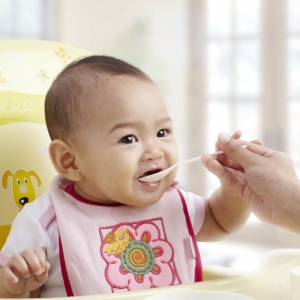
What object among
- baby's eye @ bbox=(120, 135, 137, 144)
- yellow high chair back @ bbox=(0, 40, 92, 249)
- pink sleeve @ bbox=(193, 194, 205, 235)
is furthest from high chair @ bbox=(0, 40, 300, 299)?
baby's eye @ bbox=(120, 135, 137, 144)

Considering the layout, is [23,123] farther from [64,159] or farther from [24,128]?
[64,159]

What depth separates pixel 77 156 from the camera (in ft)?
3.00

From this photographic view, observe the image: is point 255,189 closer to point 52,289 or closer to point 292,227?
point 292,227

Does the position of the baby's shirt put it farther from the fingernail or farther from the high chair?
the fingernail

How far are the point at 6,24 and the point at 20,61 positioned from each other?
10.9 ft

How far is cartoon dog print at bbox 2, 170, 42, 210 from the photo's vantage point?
1.00 metres

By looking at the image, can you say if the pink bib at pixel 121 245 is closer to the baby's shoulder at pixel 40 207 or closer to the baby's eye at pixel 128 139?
the baby's shoulder at pixel 40 207

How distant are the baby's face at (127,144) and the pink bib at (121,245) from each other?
0.05 metres

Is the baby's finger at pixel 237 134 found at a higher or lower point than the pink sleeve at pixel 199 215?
higher

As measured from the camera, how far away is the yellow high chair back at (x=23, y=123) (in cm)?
100

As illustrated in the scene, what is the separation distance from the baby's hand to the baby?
0.06 m

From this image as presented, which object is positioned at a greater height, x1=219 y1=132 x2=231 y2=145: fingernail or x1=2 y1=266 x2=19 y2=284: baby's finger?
x1=219 y1=132 x2=231 y2=145: fingernail

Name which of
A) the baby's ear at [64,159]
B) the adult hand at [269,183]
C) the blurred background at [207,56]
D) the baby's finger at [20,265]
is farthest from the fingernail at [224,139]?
the blurred background at [207,56]

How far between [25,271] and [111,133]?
0.28 m
